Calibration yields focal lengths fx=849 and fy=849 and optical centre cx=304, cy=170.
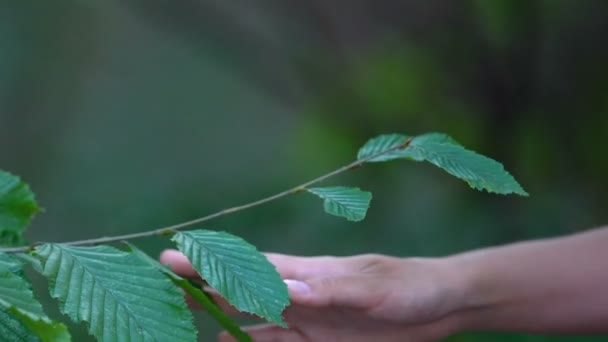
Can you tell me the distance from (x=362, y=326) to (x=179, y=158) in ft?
10.3

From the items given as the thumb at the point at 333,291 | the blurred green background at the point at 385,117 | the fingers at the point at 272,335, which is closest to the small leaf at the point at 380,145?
the thumb at the point at 333,291

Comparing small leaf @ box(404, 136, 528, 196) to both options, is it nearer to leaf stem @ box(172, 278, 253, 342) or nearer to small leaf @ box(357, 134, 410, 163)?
small leaf @ box(357, 134, 410, 163)

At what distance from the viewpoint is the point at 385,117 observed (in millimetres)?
2807

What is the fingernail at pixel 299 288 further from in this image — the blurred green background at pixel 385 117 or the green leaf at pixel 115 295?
the blurred green background at pixel 385 117

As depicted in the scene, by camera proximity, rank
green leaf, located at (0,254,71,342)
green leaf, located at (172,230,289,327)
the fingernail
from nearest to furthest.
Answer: green leaf, located at (0,254,71,342)
green leaf, located at (172,230,289,327)
the fingernail

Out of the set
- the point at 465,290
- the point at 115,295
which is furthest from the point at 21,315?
the point at 465,290

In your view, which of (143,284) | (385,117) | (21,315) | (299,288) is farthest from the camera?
(385,117)

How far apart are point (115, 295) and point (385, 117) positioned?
2.31 meters

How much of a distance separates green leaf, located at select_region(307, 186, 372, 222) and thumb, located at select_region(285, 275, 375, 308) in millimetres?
181

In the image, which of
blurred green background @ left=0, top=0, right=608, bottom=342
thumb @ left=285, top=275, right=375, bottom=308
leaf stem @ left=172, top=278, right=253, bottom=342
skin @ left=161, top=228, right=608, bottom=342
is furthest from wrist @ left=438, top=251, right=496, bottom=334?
blurred green background @ left=0, top=0, right=608, bottom=342

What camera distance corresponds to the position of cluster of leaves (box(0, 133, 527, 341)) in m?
0.52

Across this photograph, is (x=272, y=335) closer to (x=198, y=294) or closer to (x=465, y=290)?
(x=465, y=290)

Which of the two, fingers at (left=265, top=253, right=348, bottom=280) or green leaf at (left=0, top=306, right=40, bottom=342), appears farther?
fingers at (left=265, top=253, right=348, bottom=280)

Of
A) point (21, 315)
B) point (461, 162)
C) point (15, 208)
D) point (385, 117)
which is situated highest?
point (385, 117)
